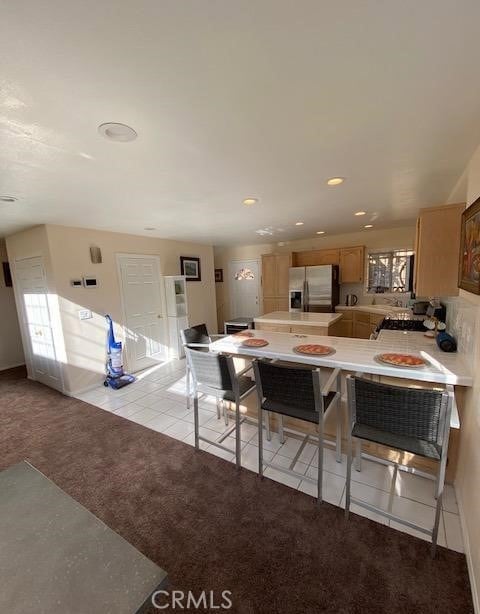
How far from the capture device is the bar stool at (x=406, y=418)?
131 cm

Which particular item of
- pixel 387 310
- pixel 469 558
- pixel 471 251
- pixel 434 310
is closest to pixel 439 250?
pixel 471 251

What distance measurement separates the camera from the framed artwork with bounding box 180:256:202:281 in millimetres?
5219

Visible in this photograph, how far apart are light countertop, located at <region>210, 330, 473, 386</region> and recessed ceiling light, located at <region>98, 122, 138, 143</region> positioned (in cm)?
187

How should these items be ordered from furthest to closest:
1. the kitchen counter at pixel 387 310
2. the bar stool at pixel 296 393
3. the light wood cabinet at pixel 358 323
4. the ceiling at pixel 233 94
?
the light wood cabinet at pixel 358 323 → the kitchen counter at pixel 387 310 → the bar stool at pixel 296 393 → the ceiling at pixel 233 94

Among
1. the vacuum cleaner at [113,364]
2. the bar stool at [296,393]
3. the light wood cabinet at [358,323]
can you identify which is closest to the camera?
the bar stool at [296,393]

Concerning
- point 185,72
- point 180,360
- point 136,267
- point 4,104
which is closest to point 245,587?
point 185,72

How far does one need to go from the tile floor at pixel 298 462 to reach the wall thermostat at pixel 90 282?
1578 mm

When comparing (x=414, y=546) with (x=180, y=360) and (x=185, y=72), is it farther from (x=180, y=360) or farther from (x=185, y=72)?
(x=180, y=360)

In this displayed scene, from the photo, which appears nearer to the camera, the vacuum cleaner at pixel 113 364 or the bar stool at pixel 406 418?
the bar stool at pixel 406 418

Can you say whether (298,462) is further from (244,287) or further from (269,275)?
(244,287)

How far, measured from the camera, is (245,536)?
5.09 feet

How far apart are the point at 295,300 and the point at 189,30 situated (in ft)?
15.5

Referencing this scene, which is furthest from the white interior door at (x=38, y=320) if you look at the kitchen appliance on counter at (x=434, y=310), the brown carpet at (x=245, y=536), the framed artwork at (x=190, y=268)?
the kitchen appliance on counter at (x=434, y=310)

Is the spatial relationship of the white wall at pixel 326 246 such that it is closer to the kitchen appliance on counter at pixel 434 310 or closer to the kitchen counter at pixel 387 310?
the kitchen counter at pixel 387 310
